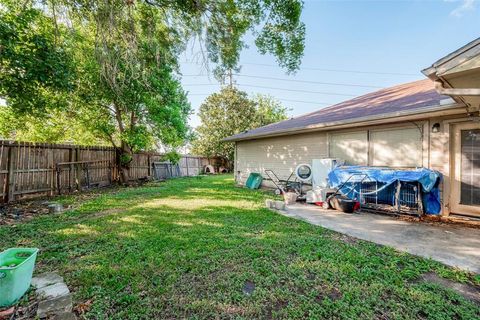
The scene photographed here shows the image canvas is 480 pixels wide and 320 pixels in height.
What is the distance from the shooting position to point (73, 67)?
6742 millimetres

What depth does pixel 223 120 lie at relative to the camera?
870 inches

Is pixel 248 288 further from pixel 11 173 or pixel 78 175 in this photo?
pixel 78 175

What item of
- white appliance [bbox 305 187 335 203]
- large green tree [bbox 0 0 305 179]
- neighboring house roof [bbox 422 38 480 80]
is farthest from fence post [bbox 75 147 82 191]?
neighboring house roof [bbox 422 38 480 80]

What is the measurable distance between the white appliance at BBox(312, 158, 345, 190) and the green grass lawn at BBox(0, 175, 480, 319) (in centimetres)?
281

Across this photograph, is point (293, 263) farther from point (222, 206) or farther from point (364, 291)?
point (222, 206)

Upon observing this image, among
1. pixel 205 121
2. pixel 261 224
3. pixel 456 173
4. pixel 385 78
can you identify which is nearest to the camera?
pixel 261 224

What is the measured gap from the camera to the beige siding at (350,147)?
262 inches

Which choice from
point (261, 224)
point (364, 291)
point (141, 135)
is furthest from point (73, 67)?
point (364, 291)

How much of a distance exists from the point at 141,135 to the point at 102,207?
477 cm

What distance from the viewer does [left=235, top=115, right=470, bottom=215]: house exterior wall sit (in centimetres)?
516

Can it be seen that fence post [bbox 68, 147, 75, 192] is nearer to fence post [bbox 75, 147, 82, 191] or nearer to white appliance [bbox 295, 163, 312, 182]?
fence post [bbox 75, 147, 82, 191]

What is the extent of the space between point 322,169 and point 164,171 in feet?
38.3

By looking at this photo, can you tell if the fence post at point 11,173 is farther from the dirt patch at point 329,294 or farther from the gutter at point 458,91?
the gutter at point 458,91

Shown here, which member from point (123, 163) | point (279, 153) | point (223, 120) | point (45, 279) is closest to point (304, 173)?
point (279, 153)
